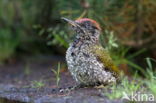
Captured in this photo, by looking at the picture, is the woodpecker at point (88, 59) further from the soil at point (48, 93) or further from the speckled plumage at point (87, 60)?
the soil at point (48, 93)

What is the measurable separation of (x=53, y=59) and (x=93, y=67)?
15.3 ft

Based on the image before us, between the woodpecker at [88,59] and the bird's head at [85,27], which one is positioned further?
the bird's head at [85,27]

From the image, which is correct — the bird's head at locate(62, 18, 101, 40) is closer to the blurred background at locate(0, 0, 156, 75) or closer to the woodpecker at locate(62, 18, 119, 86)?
the woodpecker at locate(62, 18, 119, 86)

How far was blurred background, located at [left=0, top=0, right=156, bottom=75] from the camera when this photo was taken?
24.0 ft

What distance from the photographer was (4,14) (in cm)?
943

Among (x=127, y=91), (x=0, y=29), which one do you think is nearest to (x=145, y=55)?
(x=0, y=29)

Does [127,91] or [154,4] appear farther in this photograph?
[154,4]

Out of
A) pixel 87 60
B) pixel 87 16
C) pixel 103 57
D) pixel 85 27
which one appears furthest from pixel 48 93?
pixel 87 16

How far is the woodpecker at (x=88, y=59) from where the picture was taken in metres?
4.92

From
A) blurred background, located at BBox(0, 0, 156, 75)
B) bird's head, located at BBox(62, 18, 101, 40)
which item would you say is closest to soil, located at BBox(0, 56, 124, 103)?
bird's head, located at BBox(62, 18, 101, 40)

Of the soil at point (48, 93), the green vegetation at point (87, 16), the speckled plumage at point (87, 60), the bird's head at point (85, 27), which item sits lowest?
the soil at point (48, 93)

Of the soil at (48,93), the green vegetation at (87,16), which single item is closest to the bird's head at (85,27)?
the soil at (48,93)

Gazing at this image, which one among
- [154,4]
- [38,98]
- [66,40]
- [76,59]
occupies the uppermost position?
[154,4]

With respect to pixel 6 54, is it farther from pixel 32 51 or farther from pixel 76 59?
pixel 76 59
